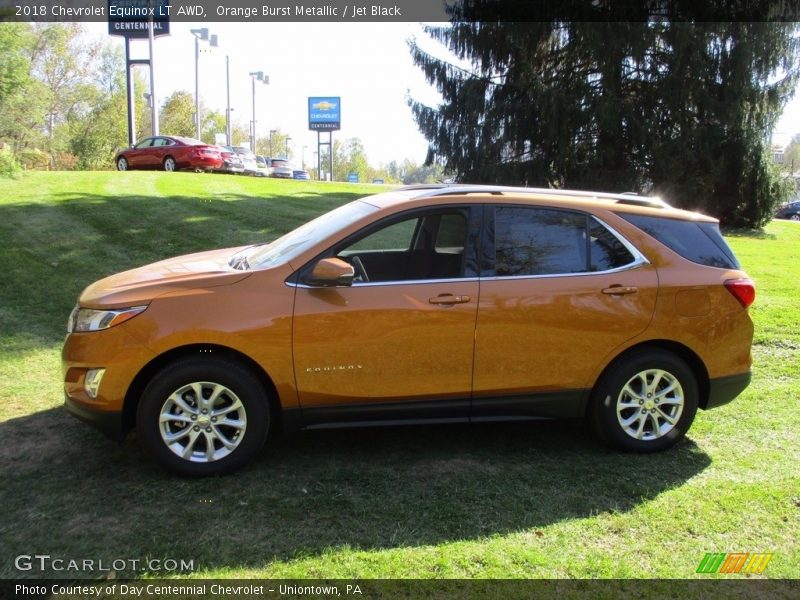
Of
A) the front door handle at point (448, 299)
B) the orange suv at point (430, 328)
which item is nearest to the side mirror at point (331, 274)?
the orange suv at point (430, 328)

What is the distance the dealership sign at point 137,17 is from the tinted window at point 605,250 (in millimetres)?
36298

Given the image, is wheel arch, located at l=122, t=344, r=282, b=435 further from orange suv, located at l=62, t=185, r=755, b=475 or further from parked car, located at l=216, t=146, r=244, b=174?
parked car, located at l=216, t=146, r=244, b=174

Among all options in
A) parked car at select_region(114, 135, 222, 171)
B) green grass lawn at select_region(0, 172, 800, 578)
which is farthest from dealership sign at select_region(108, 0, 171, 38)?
green grass lawn at select_region(0, 172, 800, 578)

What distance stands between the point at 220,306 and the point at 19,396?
2.34 m

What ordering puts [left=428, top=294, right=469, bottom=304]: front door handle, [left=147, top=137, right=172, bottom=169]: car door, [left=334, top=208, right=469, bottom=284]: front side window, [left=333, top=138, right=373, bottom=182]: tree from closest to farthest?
[left=428, top=294, right=469, bottom=304]: front door handle → [left=334, top=208, right=469, bottom=284]: front side window → [left=147, top=137, right=172, bottom=169]: car door → [left=333, top=138, right=373, bottom=182]: tree

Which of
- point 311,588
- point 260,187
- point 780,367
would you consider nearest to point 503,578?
point 311,588

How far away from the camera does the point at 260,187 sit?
63.0 feet

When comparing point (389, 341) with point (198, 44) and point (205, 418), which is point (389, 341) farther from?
point (198, 44)

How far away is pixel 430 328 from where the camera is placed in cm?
389

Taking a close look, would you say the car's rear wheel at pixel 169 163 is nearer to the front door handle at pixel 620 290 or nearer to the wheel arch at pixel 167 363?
the wheel arch at pixel 167 363

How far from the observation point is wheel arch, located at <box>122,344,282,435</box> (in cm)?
373

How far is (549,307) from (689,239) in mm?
1189

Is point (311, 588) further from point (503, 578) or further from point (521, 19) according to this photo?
point (521, 19)

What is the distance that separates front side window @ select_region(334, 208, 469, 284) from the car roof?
14 centimetres
